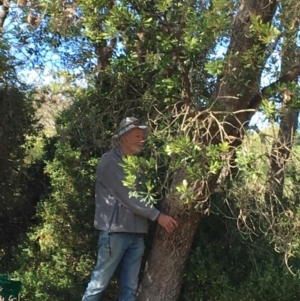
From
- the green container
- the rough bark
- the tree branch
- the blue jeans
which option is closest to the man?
the blue jeans

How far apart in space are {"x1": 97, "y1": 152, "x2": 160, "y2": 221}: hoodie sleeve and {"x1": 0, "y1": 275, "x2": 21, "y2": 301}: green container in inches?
47.7

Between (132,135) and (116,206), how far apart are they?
60 cm

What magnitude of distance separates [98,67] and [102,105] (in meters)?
0.37

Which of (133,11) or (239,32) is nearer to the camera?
(133,11)

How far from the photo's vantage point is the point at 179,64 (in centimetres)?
496

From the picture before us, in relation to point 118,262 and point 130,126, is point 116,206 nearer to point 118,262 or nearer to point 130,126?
point 118,262

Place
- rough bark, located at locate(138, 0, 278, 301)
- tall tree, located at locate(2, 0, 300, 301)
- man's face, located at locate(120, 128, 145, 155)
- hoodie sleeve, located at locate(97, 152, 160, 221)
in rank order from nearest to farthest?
1. tall tree, located at locate(2, 0, 300, 301)
2. rough bark, located at locate(138, 0, 278, 301)
3. hoodie sleeve, located at locate(97, 152, 160, 221)
4. man's face, located at locate(120, 128, 145, 155)

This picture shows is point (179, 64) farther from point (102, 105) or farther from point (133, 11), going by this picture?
point (102, 105)

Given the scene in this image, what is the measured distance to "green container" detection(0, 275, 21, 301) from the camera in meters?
5.50

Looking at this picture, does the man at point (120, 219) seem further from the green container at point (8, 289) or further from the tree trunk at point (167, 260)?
the green container at point (8, 289)

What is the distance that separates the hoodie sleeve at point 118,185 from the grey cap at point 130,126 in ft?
0.68

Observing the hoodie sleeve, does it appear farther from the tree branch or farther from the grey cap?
the tree branch

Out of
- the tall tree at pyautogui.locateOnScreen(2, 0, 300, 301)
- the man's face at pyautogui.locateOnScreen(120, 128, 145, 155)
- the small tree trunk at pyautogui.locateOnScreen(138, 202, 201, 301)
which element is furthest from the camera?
the small tree trunk at pyautogui.locateOnScreen(138, 202, 201, 301)

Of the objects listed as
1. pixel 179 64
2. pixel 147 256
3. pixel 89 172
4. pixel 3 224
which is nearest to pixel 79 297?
pixel 147 256
